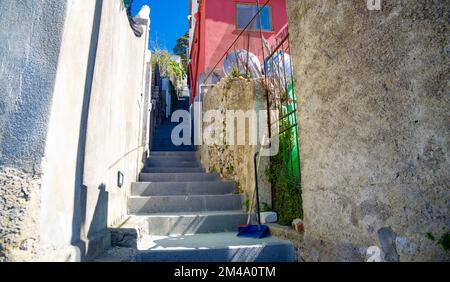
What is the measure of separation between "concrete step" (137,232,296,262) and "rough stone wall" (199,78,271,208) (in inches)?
37.6

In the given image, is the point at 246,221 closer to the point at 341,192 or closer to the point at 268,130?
the point at 268,130

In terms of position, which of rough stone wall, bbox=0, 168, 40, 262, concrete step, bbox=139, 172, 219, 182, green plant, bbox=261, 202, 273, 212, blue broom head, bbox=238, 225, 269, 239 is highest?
concrete step, bbox=139, 172, 219, 182

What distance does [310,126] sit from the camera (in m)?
2.26

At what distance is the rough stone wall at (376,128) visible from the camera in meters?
1.41

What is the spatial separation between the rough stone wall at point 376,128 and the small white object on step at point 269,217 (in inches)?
38.1

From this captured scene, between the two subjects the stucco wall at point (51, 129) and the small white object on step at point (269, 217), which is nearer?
the stucco wall at point (51, 129)

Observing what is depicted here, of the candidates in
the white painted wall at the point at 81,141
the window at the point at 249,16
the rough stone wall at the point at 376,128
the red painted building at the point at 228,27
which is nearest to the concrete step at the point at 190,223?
the white painted wall at the point at 81,141

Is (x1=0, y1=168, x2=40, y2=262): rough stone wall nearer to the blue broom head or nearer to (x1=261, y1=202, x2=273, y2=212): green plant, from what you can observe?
the blue broom head

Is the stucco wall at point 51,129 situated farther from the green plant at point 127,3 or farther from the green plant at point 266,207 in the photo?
the green plant at point 266,207

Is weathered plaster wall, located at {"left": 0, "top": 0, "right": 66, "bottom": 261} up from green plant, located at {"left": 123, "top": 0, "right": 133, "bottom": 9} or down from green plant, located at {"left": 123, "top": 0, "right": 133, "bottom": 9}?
down

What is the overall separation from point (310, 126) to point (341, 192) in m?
0.58

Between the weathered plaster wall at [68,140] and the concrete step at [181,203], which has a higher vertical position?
the weathered plaster wall at [68,140]

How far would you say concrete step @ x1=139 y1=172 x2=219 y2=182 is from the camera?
5051mm

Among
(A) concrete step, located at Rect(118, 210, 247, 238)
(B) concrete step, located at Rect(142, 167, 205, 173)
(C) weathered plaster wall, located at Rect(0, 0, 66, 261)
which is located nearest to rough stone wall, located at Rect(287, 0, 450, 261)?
(A) concrete step, located at Rect(118, 210, 247, 238)
